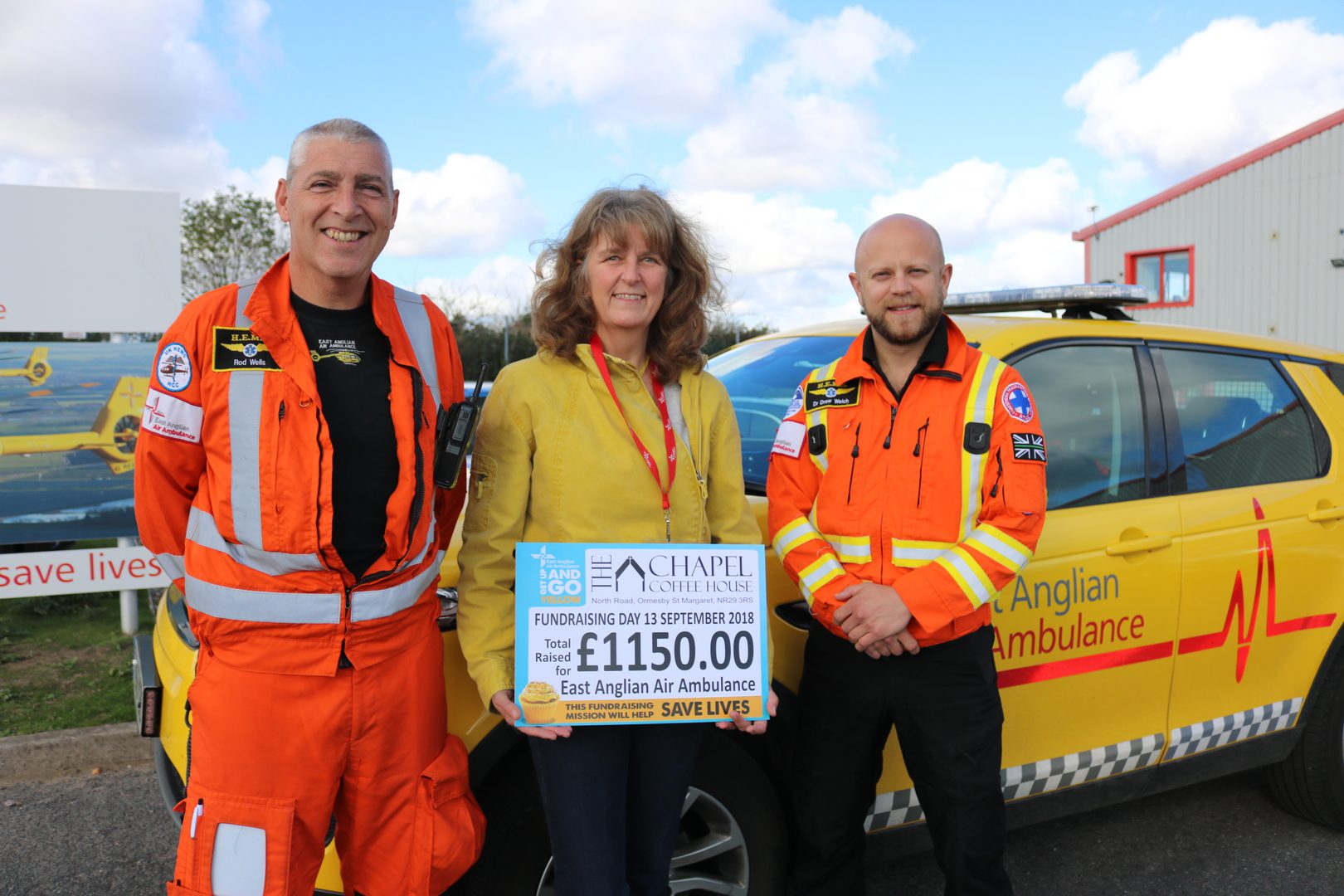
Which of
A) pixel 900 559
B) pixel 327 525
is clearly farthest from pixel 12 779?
pixel 900 559

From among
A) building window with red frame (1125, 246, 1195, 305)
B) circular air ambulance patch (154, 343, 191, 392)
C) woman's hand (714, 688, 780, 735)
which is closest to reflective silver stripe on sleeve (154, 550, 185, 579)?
circular air ambulance patch (154, 343, 191, 392)

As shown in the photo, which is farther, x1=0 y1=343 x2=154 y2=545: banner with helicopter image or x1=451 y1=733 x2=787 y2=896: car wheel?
x1=0 y1=343 x2=154 y2=545: banner with helicopter image

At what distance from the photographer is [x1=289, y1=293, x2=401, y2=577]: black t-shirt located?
74.3 inches

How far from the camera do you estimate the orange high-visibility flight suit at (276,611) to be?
1.83 metres

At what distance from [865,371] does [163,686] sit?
1.85 metres

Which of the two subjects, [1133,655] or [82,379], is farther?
[82,379]

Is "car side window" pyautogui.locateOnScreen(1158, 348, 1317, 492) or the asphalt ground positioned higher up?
"car side window" pyautogui.locateOnScreen(1158, 348, 1317, 492)

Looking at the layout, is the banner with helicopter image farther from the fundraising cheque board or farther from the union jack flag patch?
the union jack flag patch

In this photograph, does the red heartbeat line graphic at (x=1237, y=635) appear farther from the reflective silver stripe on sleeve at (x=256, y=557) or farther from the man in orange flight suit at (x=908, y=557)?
the reflective silver stripe on sleeve at (x=256, y=557)

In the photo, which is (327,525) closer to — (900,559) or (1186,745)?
(900,559)

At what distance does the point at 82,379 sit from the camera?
542 centimetres

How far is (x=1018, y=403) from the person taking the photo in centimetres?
237

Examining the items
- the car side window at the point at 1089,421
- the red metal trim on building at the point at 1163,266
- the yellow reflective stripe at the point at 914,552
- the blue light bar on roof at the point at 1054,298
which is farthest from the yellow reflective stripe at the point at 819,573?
the red metal trim on building at the point at 1163,266

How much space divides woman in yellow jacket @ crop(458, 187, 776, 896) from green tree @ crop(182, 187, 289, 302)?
876 centimetres
